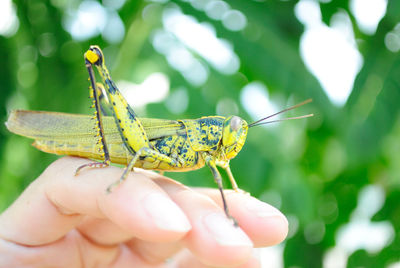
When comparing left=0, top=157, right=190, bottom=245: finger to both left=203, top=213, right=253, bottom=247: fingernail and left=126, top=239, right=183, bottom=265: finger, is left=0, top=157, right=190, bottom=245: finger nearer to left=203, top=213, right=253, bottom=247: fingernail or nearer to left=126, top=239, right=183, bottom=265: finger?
left=203, top=213, right=253, bottom=247: fingernail

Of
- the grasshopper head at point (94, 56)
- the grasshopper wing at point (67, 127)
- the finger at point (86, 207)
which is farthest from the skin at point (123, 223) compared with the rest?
the grasshopper head at point (94, 56)

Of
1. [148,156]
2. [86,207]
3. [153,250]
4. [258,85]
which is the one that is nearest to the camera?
[86,207]

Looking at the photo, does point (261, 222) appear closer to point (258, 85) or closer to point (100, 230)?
point (100, 230)

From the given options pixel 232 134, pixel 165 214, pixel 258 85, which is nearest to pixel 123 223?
pixel 165 214

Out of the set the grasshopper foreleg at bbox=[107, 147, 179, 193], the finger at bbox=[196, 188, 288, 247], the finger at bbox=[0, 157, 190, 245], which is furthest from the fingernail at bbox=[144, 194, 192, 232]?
the finger at bbox=[196, 188, 288, 247]

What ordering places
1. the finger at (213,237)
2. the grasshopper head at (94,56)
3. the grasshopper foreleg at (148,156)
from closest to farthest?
the finger at (213,237)
the grasshopper foreleg at (148,156)
the grasshopper head at (94,56)

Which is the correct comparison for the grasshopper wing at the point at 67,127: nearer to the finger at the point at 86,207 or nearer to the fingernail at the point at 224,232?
the finger at the point at 86,207

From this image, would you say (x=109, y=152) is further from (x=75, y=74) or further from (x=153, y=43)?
(x=75, y=74)
